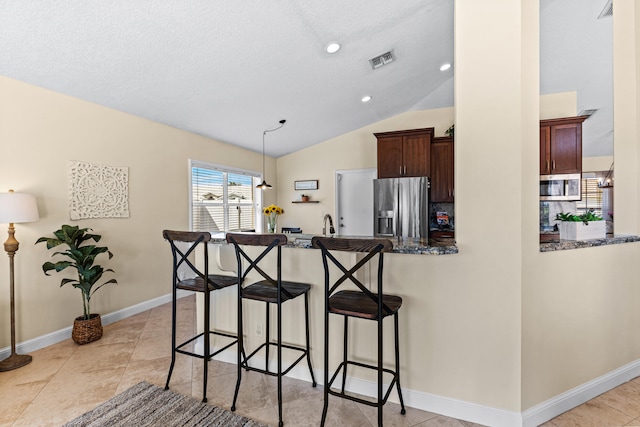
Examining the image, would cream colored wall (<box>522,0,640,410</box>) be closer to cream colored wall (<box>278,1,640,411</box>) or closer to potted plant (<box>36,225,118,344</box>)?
cream colored wall (<box>278,1,640,411</box>)

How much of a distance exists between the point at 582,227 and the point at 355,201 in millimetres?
3810

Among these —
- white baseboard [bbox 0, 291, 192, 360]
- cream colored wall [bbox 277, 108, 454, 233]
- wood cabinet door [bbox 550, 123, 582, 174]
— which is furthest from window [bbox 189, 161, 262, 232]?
wood cabinet door [bbox 550, 123, 582, 174]

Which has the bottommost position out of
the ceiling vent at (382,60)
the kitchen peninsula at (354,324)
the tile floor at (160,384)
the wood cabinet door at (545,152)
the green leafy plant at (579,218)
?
the tile floor at (160,384)

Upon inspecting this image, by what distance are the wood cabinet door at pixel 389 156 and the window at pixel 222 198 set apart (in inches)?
97.2

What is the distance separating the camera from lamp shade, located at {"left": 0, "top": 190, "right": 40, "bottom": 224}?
7.64ft

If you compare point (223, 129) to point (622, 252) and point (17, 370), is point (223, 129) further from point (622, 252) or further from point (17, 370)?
point (622, 252)

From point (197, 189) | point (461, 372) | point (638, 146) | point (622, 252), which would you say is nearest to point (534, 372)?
point (461, 372)

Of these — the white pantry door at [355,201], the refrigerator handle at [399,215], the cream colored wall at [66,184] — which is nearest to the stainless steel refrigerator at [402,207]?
the refrigerator handle at [399,215]

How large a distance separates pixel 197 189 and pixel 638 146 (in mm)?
4889

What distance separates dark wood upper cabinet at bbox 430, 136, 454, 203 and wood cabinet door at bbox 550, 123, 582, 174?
1.27 m

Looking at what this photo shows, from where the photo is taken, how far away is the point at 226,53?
2.71m

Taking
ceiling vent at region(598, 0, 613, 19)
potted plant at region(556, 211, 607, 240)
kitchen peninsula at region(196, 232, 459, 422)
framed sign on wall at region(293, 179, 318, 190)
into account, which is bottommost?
kitchen peninsula at region(196, 232, 459, 422)

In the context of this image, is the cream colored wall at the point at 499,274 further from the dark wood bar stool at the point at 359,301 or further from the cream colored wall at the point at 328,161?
the cream colored wall at the point at 328,161

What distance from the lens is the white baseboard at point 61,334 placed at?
2.62 meters
